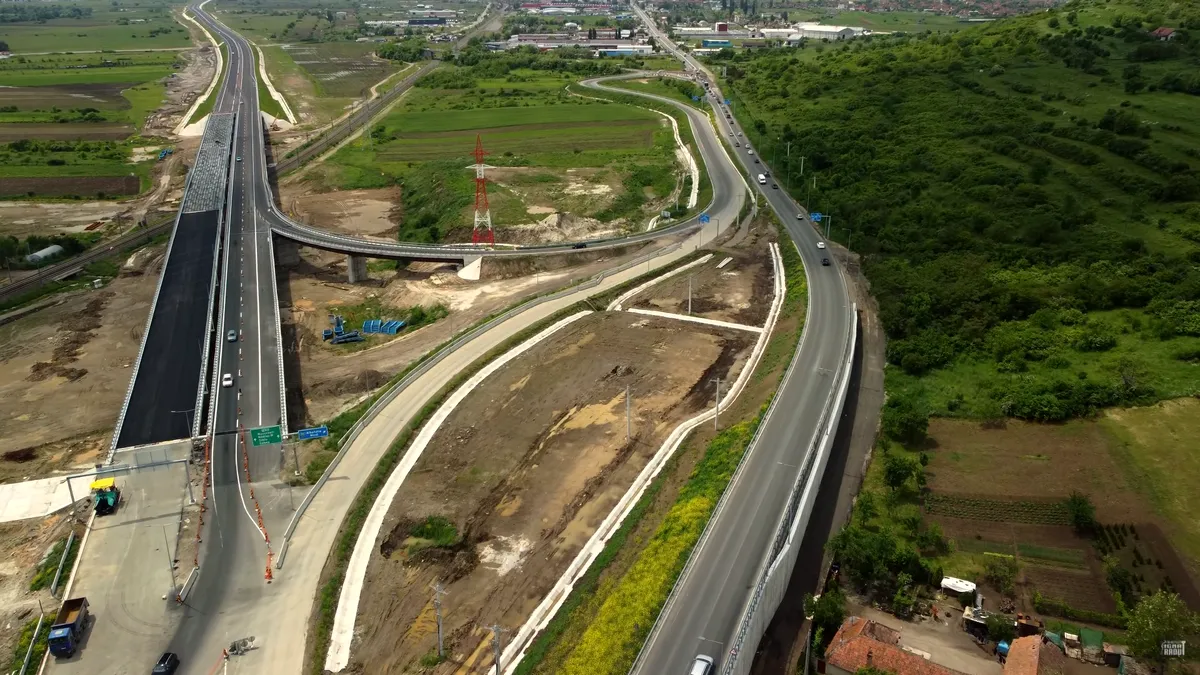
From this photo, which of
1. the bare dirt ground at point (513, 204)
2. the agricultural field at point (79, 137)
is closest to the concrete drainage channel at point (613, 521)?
the bare dirt ground at point (513, 204)

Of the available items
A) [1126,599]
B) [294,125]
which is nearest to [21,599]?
[1126,599]

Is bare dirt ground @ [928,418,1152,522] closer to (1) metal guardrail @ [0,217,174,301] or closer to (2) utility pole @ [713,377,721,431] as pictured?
(2) utility pole @ [713,377,721,431]

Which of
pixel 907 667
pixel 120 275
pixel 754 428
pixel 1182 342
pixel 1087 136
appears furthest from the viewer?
pixel 1087 136

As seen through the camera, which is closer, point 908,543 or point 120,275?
point 908,543

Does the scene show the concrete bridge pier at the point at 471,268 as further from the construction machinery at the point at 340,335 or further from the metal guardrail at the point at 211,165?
the metal guardrail at the point at 211,165

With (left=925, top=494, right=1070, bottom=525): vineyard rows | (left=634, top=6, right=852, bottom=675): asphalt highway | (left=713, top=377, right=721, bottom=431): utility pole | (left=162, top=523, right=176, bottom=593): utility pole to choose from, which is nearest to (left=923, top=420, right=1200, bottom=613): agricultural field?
(left=925, top=494, right=1070, bottom=525): vineyard rows

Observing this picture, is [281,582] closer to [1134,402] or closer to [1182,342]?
[1134,402]
